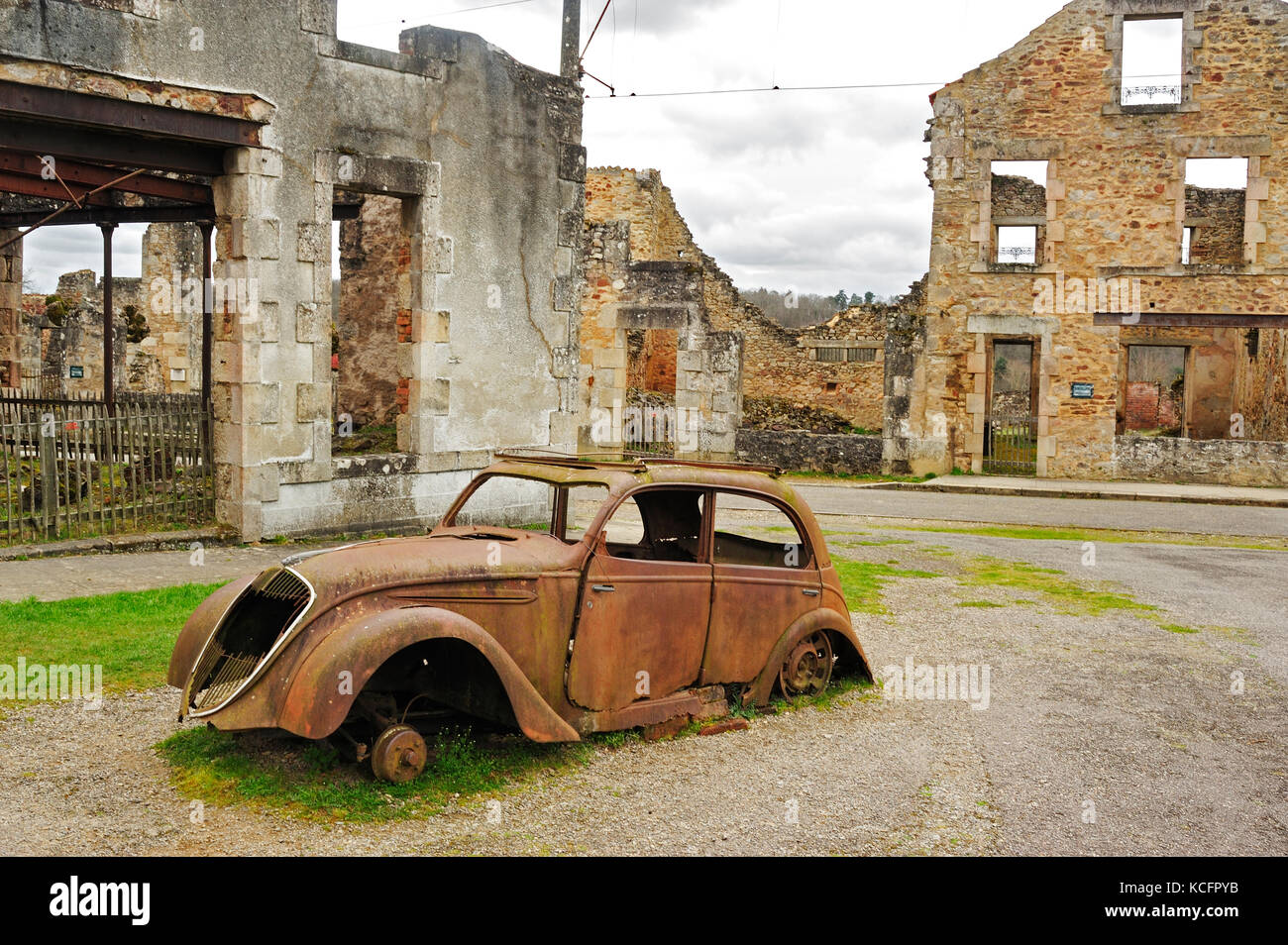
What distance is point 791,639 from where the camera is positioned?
620 cm

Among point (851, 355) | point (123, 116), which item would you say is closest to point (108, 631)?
point (123, 116)

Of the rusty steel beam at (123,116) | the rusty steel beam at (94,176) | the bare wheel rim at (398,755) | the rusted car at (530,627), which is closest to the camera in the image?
the rusted car at (530,627)

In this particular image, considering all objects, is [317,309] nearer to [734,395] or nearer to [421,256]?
[421,256]

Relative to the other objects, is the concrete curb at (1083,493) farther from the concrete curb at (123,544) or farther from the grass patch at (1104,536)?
the concrete curb at (123,544)

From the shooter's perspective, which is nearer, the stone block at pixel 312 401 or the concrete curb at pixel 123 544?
the concrete curb at pixel 123 544

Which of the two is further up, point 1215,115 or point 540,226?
point 1215,115

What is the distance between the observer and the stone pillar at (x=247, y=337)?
35.7 feet

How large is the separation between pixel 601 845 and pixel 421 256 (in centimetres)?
907

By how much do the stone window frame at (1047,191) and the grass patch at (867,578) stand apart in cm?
1321

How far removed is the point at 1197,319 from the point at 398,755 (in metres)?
21.9

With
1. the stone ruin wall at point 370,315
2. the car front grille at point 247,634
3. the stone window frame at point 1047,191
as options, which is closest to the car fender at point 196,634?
the car front grille at point 247,634

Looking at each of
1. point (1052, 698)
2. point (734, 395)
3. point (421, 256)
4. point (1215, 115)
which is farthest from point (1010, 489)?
point (1052, 698)

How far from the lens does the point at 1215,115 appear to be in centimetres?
2217

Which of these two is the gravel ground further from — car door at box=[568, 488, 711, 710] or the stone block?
the stone block
